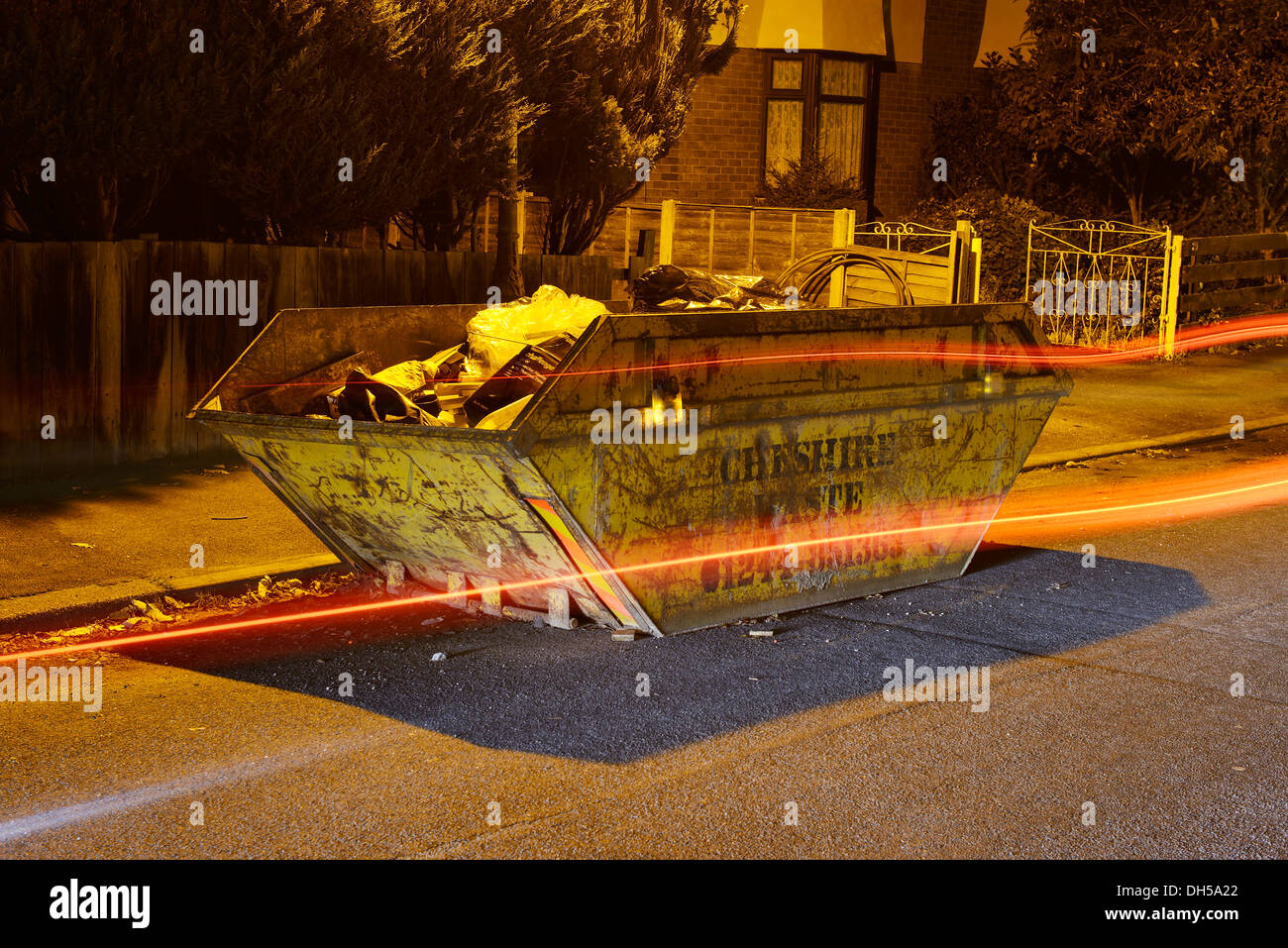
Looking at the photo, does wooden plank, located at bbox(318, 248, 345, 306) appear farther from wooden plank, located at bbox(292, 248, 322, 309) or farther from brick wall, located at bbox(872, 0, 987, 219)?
brick wall, located at bbox(872, 0, 987, 219)

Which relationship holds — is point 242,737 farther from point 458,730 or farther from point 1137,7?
point 1137,7

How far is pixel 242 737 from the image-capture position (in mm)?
5504

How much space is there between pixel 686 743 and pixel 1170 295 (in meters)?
15.0

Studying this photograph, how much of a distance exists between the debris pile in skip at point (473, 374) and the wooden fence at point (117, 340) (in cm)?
293

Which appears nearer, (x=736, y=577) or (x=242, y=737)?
(x=242, y=737)

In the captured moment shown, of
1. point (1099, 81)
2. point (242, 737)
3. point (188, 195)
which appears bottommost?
point (242, 737)

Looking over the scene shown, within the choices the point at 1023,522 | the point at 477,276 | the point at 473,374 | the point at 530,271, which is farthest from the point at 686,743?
the point at 530,271

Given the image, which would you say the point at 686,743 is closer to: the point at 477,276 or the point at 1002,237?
the point at 477,276

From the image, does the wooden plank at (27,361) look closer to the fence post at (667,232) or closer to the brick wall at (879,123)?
the fence post at (667,232)

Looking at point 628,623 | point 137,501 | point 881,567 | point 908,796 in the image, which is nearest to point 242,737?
point 628,623

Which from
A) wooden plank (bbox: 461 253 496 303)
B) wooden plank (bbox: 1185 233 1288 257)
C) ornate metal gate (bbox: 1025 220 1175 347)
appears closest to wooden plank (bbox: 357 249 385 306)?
wooden plank (bbox: 461 253 496 303)

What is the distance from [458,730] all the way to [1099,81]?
18.1 metres

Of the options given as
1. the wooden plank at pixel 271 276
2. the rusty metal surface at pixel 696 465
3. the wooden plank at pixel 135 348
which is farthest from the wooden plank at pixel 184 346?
the rusty metal surface at pixel 696 465

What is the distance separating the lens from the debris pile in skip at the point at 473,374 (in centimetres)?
700
